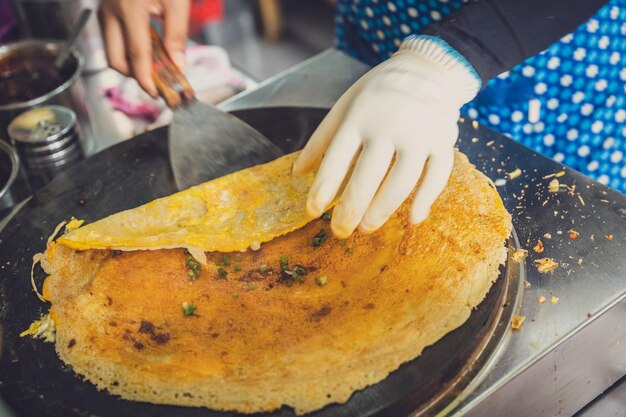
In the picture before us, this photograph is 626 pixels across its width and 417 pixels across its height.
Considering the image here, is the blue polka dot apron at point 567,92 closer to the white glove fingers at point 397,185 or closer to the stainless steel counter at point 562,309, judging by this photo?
the stainless steel counter at point 562,309

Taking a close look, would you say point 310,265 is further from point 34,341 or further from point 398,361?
point 34,341

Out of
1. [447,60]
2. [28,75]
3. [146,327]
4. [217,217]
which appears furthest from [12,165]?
[447,60]

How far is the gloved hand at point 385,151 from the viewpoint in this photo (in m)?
1.41

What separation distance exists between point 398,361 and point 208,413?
0.41 metres

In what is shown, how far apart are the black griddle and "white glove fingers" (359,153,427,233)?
0.31 m

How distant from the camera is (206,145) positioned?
1893 millimetres

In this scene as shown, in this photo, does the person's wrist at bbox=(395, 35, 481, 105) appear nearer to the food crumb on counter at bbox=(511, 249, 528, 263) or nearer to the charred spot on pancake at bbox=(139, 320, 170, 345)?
the food crumb on counter at bbox=(511, 249, 528, 263)

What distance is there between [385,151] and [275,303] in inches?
18.2

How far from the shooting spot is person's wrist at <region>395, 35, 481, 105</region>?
155cm

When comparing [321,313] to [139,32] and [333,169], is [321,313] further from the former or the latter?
[139,32]

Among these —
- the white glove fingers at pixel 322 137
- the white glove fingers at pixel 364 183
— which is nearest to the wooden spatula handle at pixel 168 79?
the white glove fingers at pixel 322 137

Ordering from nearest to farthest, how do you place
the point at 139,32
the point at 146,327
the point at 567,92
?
1. the point at 146,327
2. the point at 139,32
3. the point at 567,92

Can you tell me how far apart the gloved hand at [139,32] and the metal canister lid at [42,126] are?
42cm

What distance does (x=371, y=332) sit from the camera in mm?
1352
